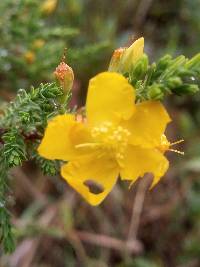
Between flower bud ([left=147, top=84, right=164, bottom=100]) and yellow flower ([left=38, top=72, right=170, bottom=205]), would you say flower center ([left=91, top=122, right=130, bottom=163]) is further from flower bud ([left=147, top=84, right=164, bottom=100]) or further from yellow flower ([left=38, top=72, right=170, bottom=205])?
flower bud ([left=147, top=84, right=164, bottom=100])

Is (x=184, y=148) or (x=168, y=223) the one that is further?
(x=184, y=148)

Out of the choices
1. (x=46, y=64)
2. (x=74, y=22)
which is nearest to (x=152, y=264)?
(x=46, y=64)

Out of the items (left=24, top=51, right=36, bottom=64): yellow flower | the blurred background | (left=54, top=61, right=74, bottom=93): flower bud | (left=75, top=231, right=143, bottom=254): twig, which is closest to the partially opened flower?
(left=54, top=61, right=74, bottom=93): flower bud

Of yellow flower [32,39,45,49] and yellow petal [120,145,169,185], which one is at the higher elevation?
yellow flower [32,39,45,49]

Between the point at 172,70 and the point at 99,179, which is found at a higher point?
the point at 172,70

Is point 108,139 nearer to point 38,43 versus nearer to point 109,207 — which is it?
point 38,43

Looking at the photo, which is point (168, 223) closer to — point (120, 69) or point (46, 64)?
point (46, 64)

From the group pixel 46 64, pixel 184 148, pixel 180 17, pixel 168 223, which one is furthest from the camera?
pixel 180 17

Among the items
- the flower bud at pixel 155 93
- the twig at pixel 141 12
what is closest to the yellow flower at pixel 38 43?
the flower bud at pixel 155 93

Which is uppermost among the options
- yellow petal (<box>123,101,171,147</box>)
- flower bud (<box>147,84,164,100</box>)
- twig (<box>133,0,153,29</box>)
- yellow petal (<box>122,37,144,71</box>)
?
twig (<box>133,0,153,29</box>)
